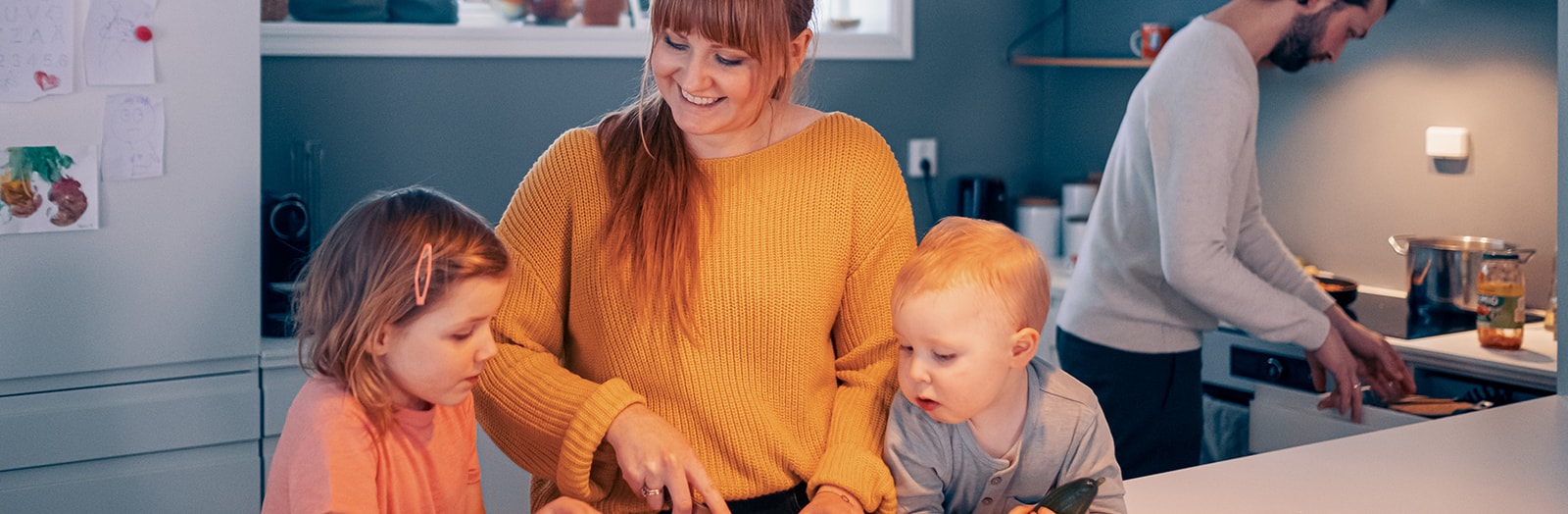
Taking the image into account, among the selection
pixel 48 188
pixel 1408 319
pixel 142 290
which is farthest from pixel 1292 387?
pixel 48 188

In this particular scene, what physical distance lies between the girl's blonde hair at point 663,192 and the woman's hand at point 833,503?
0.67 ft

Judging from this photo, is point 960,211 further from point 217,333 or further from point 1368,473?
point 1368,473

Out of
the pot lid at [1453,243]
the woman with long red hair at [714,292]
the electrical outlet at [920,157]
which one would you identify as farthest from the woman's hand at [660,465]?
the electrical outlet at [920,157]

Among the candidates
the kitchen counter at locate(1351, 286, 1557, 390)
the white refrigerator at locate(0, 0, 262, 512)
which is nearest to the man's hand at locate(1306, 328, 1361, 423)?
the kitchen counter at locate(1351, 286, 1557, 390)

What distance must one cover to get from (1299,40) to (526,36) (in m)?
1.71

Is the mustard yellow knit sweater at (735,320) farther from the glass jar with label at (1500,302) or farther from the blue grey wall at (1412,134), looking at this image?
the blue grey wall at (1412,134)

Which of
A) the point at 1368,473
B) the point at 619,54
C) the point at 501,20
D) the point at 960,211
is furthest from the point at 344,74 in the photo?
the point at 1368,473

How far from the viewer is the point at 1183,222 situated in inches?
79.6

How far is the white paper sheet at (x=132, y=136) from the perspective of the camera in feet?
7.45

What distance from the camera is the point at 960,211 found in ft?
12.8

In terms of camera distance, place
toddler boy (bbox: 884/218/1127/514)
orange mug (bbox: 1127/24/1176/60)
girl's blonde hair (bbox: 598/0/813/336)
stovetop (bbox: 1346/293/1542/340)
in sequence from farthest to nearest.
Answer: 1. orange mug (bbox: 1127/24/1176/60)
2. stovetop (bbox: 1346/293/1542/340)
3. girl's blonde hair (bbox: 598/0/813/336)
4. toddler boy (bbox: 884/218/1127/514)

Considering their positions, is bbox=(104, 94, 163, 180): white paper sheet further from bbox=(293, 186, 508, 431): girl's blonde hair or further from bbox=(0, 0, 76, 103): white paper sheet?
bbox=(293, 186, 508, 431): girl's blonde hair

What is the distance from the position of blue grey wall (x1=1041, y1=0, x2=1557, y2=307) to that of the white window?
688 millimetres

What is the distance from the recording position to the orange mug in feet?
11.3
